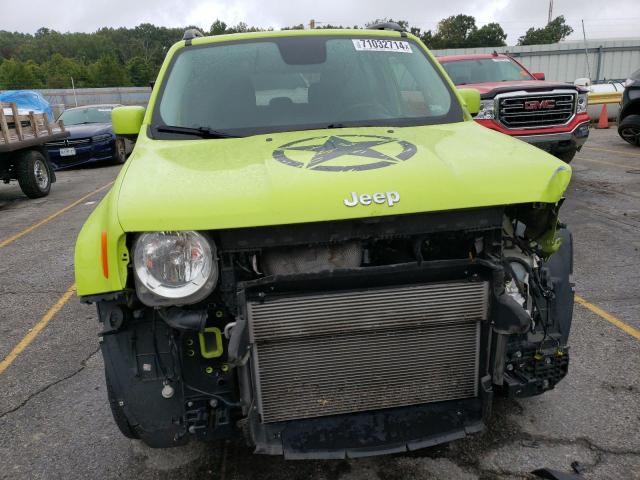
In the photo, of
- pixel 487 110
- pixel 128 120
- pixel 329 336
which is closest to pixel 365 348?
pixel 329 336

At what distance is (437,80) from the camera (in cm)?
351

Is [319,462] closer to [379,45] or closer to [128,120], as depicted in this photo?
[128,120]

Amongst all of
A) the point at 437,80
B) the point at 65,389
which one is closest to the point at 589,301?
the point at 437,80

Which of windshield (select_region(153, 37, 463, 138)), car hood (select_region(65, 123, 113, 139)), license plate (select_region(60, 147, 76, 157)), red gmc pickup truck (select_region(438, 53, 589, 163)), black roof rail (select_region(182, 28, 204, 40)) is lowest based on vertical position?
license plate (select_region(60, 147, 76, 157))

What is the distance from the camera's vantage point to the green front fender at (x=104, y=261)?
1998 millimetres

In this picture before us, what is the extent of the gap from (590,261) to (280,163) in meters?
4.00

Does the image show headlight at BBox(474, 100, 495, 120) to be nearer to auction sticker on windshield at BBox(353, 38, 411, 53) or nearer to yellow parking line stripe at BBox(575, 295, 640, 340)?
yellow parking line stripe at BBox(575, 295, 640, 340)

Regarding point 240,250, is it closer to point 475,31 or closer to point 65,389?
point 65,389

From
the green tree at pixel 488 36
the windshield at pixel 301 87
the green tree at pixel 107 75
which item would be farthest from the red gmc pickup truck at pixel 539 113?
the green tree at pixel 488 36

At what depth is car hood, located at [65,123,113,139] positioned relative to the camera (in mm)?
13438

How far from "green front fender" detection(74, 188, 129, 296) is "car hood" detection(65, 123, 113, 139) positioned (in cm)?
1245

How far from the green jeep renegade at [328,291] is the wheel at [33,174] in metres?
8.62

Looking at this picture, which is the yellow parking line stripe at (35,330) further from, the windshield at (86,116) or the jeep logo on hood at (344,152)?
the windshield at (86,116)

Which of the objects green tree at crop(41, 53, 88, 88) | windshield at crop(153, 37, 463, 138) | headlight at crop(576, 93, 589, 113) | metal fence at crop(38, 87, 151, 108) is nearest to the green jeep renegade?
windshield at crop(153, 37, 463, 138)
